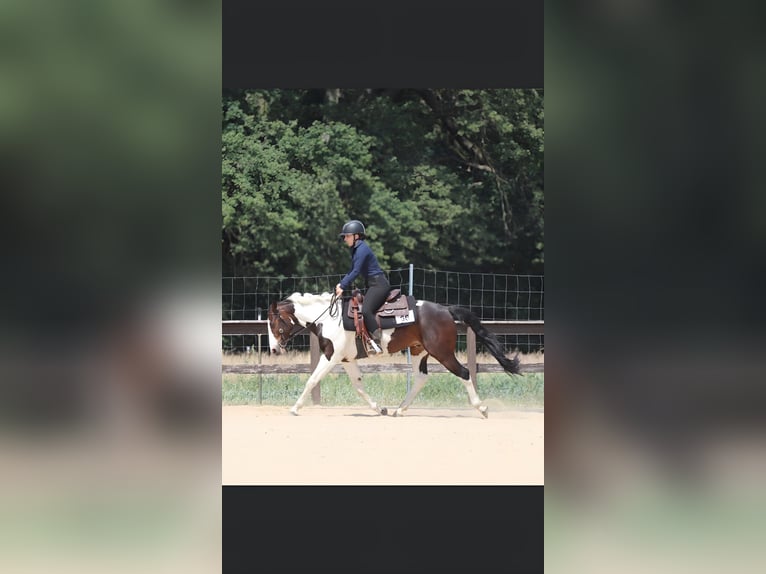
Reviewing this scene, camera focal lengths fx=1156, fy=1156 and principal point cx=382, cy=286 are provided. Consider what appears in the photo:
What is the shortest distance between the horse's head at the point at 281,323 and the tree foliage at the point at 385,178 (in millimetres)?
9089

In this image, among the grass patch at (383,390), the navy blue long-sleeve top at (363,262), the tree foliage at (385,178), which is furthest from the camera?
the tree foliage at (385,178)

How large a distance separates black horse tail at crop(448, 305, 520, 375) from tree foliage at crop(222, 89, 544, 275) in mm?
9722

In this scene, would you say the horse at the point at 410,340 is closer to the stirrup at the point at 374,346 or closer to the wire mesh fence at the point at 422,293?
the stirrup at the point at 374,346

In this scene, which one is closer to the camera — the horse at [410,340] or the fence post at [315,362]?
the horse at [410,340]

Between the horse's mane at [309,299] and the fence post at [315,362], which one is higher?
the horse's mane at [309,299]

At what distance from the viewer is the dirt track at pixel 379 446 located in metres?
8.10

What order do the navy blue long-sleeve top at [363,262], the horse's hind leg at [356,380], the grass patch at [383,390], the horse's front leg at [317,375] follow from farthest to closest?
the grass patch at [383,390], the horse's hind leg at [356,380], the horse's front leg at [317,375], the navy blue long-sleeve top at [363,262]

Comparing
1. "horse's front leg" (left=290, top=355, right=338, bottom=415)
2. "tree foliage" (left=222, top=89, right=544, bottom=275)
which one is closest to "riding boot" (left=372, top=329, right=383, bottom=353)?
"horse's front leg" (left=290, top=355, right=338, bottom=415)

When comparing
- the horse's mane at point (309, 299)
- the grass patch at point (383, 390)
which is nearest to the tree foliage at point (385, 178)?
the grass patch at point (383, 390)

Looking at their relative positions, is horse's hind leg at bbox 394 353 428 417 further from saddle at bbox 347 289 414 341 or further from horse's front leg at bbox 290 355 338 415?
horse's front leg at bbox 290 355 338 415

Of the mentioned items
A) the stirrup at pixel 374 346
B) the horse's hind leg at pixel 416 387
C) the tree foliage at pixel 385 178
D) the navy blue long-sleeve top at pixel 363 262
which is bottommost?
the horse's hind leg at pixel 416 387
